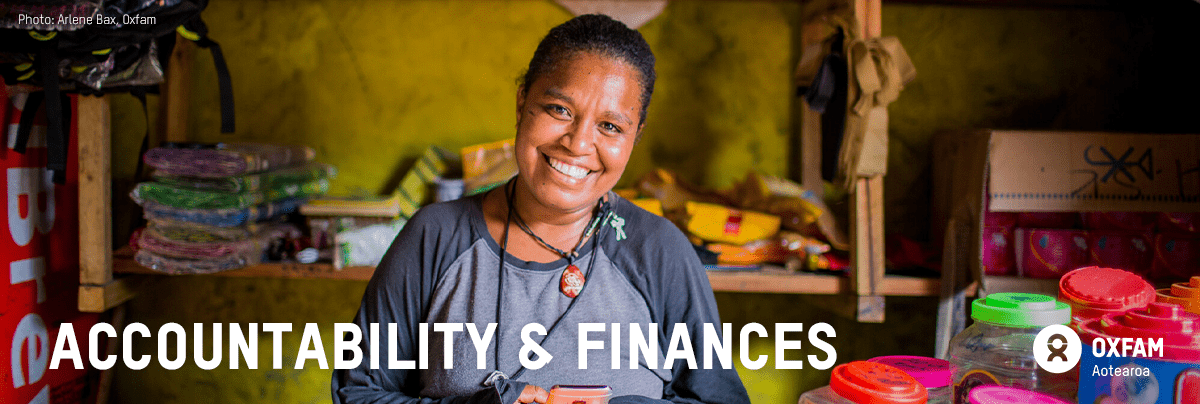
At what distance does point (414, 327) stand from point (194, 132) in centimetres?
155

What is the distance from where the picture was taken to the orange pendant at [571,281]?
1.38 m

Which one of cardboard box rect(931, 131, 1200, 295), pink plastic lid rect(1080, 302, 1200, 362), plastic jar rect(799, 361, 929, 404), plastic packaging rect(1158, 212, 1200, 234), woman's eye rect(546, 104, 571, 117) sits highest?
woman's eye rect(546, 104, 571, 117)

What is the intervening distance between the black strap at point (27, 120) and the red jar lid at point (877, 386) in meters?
2.13

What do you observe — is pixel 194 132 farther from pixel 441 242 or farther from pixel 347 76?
pixel 441 242

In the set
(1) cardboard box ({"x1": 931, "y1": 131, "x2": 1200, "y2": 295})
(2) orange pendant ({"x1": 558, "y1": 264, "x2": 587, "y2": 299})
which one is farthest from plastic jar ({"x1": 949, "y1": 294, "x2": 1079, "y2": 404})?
(1) cardboard box ({"x1": 931, "y1": 131, "x2": 1200, "y2": 295})

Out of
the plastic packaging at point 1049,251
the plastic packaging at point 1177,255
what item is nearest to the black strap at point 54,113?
the plastic packaging at point 1049,251

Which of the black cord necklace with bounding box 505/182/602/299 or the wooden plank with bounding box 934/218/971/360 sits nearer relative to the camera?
the black cord necklace with bounding box 505/182/602/299

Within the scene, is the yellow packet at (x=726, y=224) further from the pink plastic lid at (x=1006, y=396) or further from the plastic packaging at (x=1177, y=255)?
the pink plastic lid at (x=1006, y=396)

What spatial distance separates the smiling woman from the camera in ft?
4.38

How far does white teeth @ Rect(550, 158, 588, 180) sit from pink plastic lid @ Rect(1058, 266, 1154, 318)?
76cm

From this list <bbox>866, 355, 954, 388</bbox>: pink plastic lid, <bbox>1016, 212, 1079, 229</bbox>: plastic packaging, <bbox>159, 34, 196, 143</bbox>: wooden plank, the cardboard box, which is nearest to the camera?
<bbox>866, 355, 954, 388</bbox>: pink plastic lid

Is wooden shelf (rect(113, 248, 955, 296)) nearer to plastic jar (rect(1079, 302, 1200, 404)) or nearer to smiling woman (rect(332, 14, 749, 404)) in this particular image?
smiling woman (rect(332, 14, 749, 404))

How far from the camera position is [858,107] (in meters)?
1.83

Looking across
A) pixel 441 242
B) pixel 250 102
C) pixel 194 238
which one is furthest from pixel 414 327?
pixel 250 102
